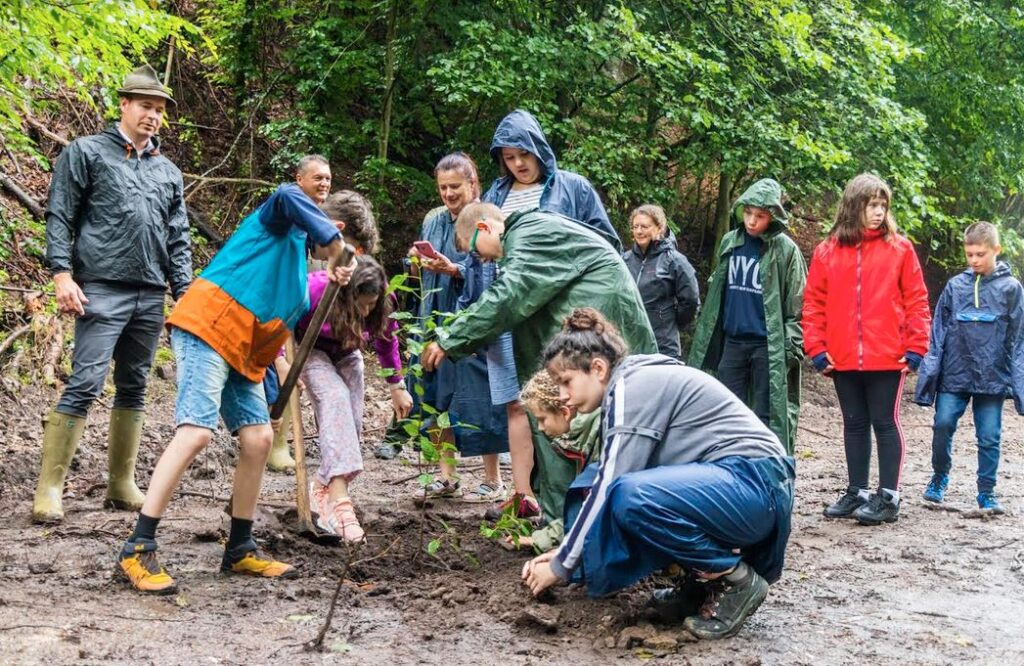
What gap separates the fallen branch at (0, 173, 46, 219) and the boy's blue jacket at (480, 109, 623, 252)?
4995 mm

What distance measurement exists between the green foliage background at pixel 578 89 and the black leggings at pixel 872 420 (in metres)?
4.85

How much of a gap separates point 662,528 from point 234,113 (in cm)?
1015

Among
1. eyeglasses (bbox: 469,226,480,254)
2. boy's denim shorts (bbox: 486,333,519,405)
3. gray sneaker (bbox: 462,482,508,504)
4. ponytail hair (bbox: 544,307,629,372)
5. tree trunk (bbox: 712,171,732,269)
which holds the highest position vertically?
tree trunk (bbox: 712,171,732,269)

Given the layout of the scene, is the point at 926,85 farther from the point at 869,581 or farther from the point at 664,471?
the point at 664,471

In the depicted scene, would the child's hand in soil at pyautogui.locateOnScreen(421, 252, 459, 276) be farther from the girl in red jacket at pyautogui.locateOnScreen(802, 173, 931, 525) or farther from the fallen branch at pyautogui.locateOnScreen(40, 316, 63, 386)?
the fallen branch at pyautogui.locateOnScreen(40, 316, 63, 386)

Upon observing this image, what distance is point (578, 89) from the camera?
10852 mm

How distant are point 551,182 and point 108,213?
95.3 inches

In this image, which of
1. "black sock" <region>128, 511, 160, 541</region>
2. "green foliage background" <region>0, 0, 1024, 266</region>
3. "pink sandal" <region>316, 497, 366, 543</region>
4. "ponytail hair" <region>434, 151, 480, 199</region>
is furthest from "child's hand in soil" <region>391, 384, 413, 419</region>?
"green foliage background" <region>0, 0, 1024, 266</region>

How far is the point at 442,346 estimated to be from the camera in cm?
486

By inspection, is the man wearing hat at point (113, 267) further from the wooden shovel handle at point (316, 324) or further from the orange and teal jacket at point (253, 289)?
the wooden shovel handle at point (316, 324)

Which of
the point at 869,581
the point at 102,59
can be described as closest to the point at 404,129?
the point at 102,59

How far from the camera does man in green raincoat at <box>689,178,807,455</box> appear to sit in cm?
665

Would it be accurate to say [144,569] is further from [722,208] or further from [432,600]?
[722,208]

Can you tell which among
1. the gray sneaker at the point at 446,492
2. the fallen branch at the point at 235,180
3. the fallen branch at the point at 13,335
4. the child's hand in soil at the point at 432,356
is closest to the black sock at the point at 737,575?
the child's hand in soil at the point at 432,356
